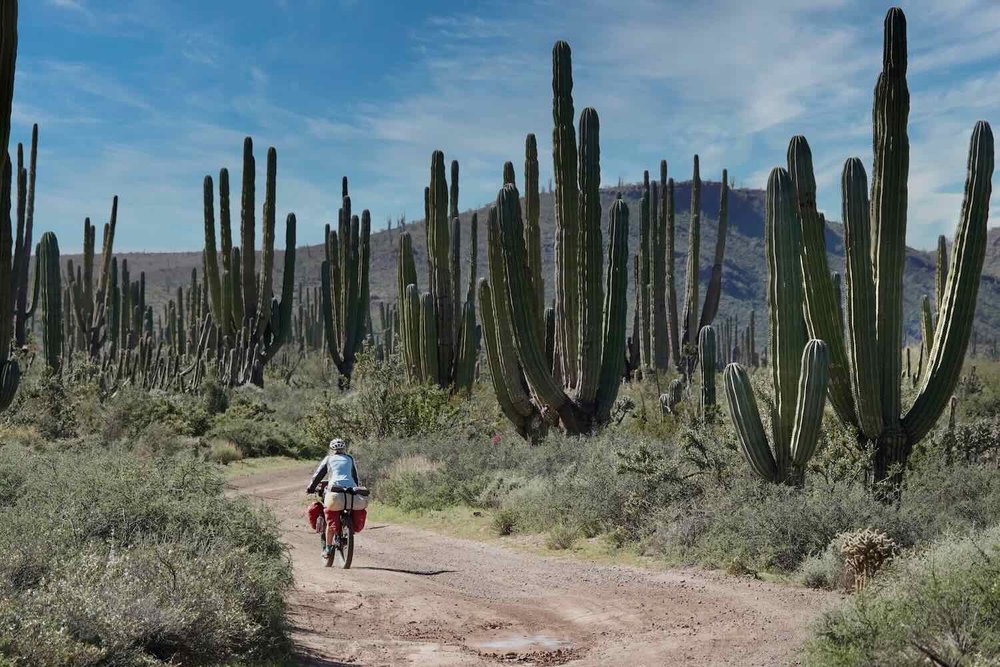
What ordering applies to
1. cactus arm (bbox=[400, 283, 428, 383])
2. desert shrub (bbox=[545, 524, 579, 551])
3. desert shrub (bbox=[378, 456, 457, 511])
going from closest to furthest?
desert shrub (bbox=[545, 524, 579, 551])
desert shrub (bbox=[378, 456, 457, 511])
cactus arm (bbox=[400, 283, 428, 383])

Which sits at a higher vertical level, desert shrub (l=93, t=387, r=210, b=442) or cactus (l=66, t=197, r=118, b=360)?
cactus (l=66, t=197, r=118, b=360)

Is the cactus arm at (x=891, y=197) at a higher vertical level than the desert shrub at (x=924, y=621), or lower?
higher

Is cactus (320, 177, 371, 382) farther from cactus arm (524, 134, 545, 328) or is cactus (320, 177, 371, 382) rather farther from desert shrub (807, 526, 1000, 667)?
desert shrub (807, 526, 1000, 667)

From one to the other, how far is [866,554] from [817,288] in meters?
4.61

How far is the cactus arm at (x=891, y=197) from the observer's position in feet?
42.8

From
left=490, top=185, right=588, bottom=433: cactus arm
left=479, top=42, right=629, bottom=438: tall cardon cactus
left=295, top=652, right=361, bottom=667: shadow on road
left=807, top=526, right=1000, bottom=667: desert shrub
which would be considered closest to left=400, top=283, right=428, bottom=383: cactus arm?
left=479, top=42, right=629, bottom=438: tall cardon cactus

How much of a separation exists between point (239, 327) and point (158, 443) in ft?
38.4

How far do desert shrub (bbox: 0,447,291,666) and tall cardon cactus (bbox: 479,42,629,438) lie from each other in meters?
8.29

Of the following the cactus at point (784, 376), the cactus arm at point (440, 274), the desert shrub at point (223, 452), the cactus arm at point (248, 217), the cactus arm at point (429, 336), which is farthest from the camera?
the cactus arm at point (248, 217)

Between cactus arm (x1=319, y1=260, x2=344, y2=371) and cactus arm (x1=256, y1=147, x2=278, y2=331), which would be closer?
cactus arm (x1=256, y1=147, x2=278, y2=331)

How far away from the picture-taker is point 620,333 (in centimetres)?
1822

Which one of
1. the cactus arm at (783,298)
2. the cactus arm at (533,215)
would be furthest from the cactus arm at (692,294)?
the cactus arm at (783,298)

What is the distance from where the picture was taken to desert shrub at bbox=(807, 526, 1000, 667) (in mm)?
6242

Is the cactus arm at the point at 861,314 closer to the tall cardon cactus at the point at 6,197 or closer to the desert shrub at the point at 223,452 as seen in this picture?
the tall cardon cactus at the point at 6,197
